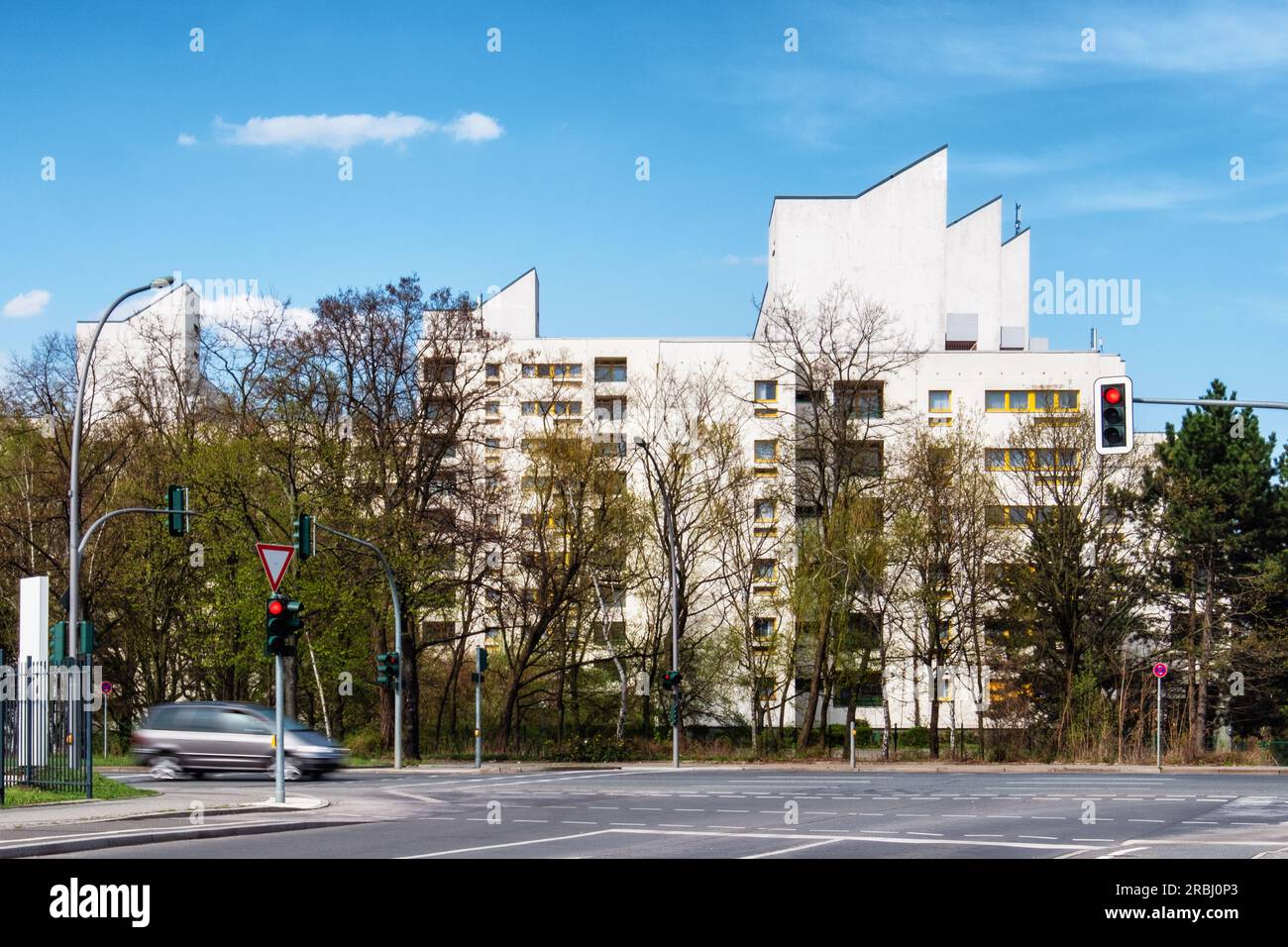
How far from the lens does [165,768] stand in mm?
31188

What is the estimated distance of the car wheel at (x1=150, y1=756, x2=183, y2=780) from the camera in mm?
31172

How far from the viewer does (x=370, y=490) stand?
4316cm

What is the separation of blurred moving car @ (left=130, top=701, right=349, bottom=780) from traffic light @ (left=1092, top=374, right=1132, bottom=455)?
19.4 m

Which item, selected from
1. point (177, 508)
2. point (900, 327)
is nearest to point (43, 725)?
point (177, 508)

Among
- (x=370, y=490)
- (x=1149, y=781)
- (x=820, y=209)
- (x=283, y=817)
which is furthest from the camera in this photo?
(x=820, y=209)

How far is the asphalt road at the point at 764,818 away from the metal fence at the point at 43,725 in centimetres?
192

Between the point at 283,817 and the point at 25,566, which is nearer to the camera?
the point at 283,817

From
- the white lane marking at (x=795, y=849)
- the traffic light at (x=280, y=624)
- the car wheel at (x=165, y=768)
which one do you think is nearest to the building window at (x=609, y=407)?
the car wheel at (x=165, y=768)

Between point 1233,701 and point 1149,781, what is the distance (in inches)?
818

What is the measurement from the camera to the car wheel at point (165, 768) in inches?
1227

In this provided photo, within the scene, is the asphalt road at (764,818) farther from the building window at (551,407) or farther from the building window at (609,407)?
the building window at (609,407)

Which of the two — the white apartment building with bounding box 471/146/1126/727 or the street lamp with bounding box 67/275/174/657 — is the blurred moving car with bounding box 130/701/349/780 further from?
the white apartment building with bounding box 471/146/1126/727
